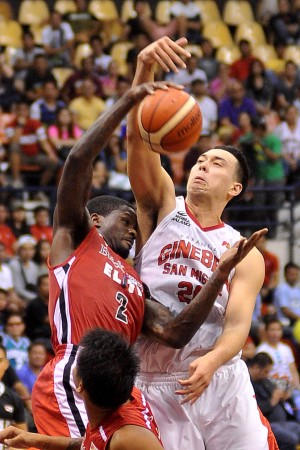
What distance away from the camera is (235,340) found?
17.8 ft

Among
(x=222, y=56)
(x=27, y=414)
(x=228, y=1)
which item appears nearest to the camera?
(x=27, y=414)

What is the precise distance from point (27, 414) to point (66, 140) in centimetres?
583

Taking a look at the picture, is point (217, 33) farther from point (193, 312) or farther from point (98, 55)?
point (193, 312)

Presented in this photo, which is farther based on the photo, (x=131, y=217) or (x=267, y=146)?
(x=267, y=146)

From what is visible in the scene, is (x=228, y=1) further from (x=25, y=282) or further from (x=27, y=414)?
(x=27, y=414)

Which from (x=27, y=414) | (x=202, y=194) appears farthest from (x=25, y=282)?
(x=202, y=194)

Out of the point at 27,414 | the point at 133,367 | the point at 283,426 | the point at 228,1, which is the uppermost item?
the point at 133,367

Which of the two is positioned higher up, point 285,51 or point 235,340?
point 235,340

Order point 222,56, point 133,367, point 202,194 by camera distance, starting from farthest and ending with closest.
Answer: point 222,56, point 202,194, point 133,367

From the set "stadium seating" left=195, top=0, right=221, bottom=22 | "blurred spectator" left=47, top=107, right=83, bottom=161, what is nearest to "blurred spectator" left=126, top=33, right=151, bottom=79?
"stadium seating" left=195, top=0, right=221, bottom=22

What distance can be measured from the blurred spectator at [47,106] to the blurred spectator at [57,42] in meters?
1.76

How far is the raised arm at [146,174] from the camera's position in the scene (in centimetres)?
535

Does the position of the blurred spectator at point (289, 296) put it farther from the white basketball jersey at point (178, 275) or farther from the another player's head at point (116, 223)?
the another player's head at point (116, 223)

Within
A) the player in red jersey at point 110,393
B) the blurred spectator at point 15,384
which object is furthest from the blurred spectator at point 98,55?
the player in red jersey at point 110,393
